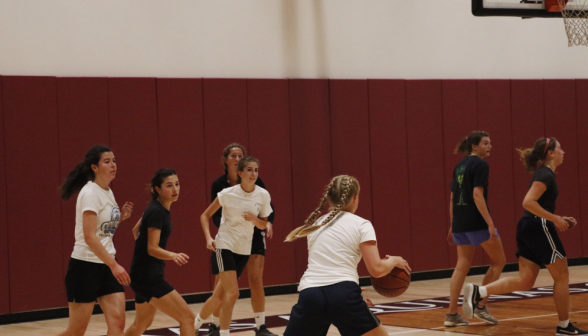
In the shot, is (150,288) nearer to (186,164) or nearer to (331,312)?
(331,312)

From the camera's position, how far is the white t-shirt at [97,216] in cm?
566

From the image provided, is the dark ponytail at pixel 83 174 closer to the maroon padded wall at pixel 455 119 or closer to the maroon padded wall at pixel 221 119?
the maroon padded wall at pixel 221 119

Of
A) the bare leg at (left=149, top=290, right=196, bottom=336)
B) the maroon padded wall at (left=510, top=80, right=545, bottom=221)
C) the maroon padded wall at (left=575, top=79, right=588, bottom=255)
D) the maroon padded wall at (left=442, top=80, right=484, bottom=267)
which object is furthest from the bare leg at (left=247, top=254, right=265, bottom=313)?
the maroon padded wall at (left=575, top=79, right=588, bottom=255)

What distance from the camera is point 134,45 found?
10391 millimetres

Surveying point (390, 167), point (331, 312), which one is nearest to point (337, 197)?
point (331, 312)

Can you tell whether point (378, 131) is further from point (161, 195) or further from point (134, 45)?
point (161, 195)

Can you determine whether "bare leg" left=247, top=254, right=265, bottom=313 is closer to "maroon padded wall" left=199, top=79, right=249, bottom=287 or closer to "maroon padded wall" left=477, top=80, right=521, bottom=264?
"maroon padded wall" left=199, top=79, right=249, bottom=287

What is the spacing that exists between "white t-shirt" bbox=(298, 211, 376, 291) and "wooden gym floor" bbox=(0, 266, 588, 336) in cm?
308

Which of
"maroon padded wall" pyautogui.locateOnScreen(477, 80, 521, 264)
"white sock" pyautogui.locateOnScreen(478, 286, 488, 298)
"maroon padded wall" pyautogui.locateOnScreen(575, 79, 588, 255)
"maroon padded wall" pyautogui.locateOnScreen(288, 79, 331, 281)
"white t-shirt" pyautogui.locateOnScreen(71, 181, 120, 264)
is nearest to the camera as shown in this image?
"white t-shirt" pyautogui.locateOnScreen(71, 181, 120, 264)

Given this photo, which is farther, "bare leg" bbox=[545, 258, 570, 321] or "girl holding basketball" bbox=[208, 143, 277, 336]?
"girl holding basketball" bbox=[208, 143, 277, 336]

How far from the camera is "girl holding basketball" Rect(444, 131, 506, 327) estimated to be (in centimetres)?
790

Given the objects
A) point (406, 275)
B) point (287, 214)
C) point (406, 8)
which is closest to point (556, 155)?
point (406, 275)

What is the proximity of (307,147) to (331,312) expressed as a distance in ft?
22.9

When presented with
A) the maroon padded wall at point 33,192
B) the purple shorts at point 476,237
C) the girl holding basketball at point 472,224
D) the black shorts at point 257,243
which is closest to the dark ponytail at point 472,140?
the girl holding basketball at point 472,224
